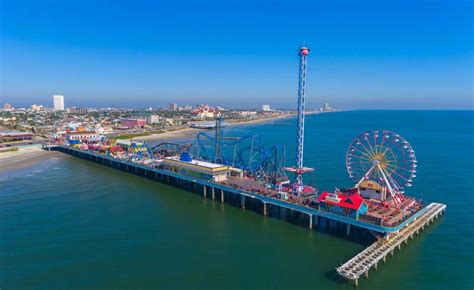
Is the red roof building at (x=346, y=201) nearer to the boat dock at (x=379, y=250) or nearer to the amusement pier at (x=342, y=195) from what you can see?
the amusement pier at (x=342, y=195)

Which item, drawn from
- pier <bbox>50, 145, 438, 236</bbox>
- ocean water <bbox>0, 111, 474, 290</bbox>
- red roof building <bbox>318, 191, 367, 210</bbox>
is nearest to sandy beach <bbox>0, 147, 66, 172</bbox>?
pier <bbox>50, 145, 438, 236</bbox>

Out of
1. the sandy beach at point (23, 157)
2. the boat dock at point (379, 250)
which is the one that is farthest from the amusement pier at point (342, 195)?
the sandy beach at point (23, 157)

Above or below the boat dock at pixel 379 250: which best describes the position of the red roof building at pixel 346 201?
above

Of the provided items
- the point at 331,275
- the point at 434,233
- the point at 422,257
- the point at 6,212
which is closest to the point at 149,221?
the point at 6,212

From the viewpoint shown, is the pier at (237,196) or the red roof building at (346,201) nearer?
the pier at (237,196)

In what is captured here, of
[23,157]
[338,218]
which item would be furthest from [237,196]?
[23,157]

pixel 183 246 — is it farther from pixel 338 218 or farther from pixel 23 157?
pixel 23 157
